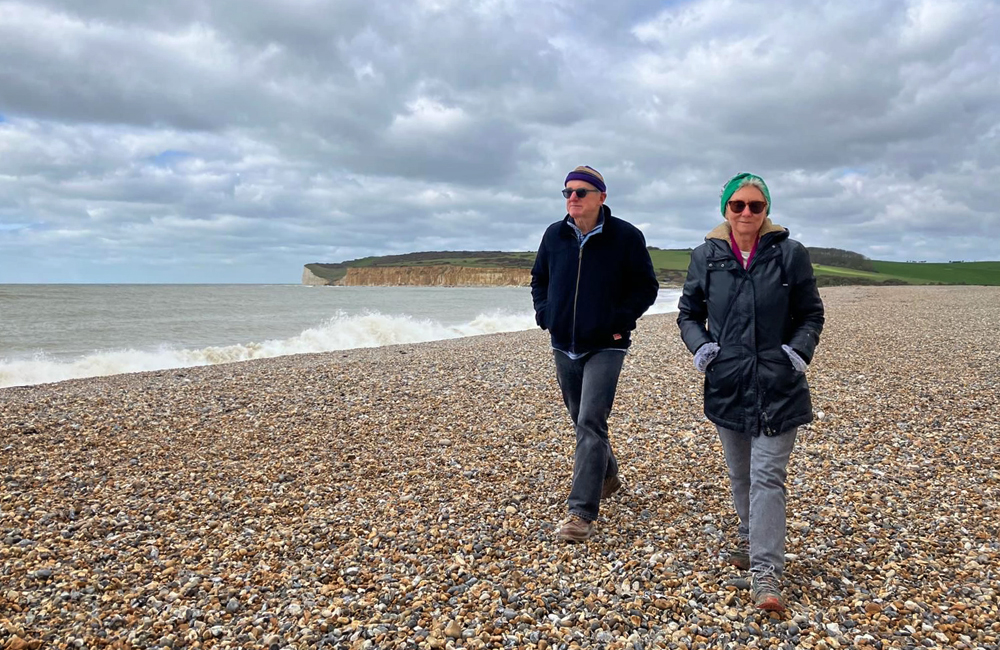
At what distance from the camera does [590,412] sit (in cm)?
448

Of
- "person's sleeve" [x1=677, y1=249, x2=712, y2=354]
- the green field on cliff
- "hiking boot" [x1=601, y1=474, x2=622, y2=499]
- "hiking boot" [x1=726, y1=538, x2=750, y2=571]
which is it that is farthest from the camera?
the green field on cliff

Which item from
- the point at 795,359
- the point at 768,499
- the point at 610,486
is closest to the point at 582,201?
the point at 795,359

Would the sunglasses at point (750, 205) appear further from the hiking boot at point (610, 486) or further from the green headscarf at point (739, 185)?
the hiking boot at point (610, 486)

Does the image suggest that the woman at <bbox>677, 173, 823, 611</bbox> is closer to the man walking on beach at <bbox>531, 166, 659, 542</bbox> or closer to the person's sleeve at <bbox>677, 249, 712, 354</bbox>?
the person's sleeve at <bbox>677, 249, 712, 354</bbox>

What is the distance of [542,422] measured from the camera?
803 cm

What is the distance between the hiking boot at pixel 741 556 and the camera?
4039 mm

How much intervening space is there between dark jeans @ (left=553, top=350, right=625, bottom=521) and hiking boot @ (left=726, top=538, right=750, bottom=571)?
3.10 ft

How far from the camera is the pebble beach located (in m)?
3.50

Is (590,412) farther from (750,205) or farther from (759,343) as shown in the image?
(750,205)

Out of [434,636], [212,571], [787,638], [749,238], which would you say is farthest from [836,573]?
[212,571]

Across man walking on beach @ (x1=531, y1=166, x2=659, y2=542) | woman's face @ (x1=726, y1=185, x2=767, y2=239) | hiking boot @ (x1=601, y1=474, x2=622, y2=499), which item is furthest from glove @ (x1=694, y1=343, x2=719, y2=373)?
hiking boot @ (x1=601, y1=474, x2=622, y2=499)

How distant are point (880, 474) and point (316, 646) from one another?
16.9 feet

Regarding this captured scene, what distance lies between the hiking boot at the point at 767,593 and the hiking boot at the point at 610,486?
1.68m

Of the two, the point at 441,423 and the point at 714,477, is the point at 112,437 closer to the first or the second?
the point at 441,423
